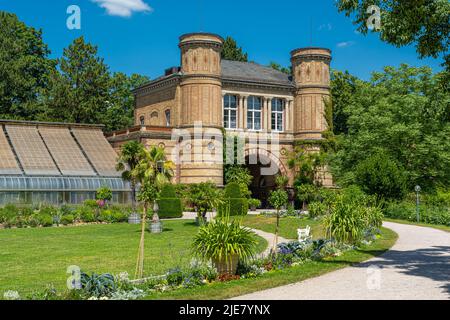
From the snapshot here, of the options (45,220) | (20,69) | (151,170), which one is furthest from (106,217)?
(20,69)

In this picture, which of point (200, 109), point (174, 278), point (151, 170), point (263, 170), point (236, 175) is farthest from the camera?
point (263, 170)

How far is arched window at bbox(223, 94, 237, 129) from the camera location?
47250mm

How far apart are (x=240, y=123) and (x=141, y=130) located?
8948mm

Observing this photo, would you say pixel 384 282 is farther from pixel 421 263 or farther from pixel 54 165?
pixel 54 165

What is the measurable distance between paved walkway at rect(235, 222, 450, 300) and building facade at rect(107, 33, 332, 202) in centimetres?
2831

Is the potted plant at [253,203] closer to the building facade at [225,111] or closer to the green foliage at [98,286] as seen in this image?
the building facade at [225,111]

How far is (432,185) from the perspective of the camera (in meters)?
42.1

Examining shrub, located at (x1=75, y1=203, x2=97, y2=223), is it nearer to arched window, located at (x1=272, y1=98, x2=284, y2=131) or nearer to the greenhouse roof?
the greenhouse roof

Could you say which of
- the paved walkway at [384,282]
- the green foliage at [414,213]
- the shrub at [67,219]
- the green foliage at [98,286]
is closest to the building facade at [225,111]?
the shrub at [67,219]

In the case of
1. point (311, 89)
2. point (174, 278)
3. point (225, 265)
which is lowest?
point (174, 278)

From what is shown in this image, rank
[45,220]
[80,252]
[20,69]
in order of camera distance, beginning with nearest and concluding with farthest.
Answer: [80,252], [45,220], [20,69]

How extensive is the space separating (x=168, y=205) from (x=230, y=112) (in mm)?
13815

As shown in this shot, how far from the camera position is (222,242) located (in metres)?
12.5
